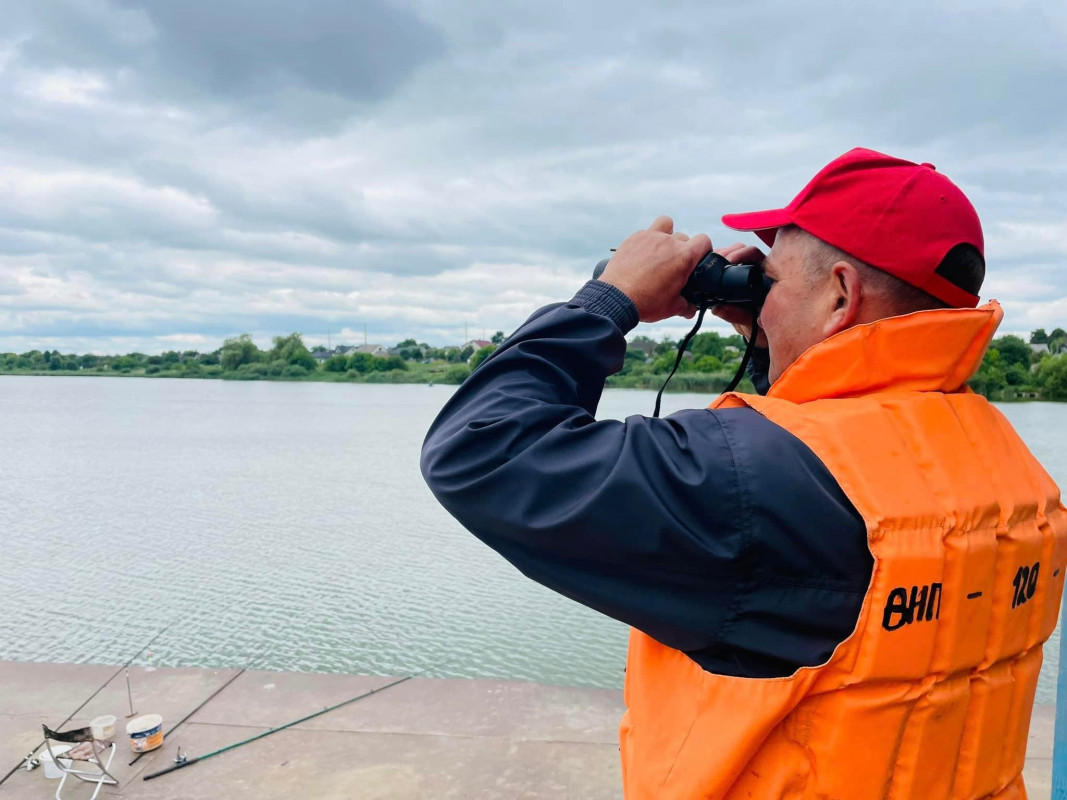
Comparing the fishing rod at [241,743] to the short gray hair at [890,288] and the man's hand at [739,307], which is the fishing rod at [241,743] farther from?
the short gray hair at [890,288]

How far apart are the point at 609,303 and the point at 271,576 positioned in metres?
8.28

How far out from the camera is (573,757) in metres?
3.09

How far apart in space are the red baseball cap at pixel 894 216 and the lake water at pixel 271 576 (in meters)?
4.87

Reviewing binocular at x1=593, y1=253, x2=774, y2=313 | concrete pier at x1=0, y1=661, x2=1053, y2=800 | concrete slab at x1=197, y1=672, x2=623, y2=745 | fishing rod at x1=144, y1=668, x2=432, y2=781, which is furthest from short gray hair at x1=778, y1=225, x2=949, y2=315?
fishing rod at x1=144, y1=668, x2=432, y2=781

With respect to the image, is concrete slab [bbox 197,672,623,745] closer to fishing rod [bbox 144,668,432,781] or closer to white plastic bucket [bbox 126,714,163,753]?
fishing rod [bbox 144,668,432,781]

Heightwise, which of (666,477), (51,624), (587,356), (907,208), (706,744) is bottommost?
(51,624)

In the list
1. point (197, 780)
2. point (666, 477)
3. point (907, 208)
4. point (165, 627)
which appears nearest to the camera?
point (666, 477)

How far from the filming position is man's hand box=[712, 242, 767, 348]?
1.22m

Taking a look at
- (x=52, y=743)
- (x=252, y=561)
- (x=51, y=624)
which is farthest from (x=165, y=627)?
(x=52, y=743)

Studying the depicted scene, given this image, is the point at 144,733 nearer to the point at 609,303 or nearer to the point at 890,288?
the point at 609,303

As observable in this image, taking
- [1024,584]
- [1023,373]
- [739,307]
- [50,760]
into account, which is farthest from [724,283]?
[1023,373]

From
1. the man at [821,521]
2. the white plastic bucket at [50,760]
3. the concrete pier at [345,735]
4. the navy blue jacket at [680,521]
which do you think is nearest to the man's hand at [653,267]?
the man at [821,521]

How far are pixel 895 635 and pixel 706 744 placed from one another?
0.25 m

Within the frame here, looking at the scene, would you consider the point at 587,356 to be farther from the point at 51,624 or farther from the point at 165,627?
the point at 51,624
